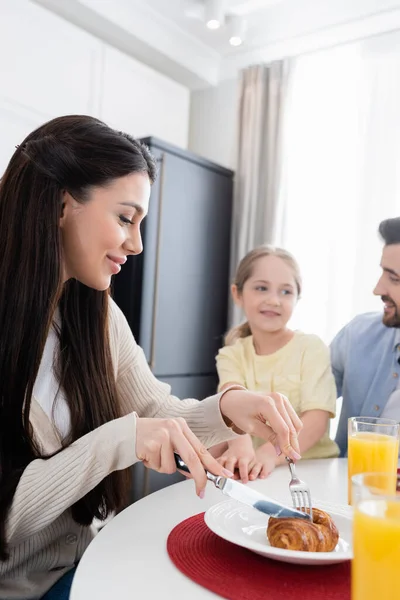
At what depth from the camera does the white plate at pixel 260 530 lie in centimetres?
71

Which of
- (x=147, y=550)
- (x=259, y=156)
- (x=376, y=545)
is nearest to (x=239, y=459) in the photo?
(x=147, y=550)

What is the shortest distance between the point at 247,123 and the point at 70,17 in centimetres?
118

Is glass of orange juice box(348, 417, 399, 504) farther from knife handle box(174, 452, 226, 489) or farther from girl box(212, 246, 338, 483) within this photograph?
girl box(212, 246, 338, 483)

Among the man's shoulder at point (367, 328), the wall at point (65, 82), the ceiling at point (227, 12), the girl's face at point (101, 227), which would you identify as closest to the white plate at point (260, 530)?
the girl's face at point (101, 227)

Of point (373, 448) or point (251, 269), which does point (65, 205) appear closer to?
point (373, 448)

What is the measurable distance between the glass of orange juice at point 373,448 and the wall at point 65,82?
6.98ft

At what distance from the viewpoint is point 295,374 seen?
72.3 inches

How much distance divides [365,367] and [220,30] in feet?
7.81

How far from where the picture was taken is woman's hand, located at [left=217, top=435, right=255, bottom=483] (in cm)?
123

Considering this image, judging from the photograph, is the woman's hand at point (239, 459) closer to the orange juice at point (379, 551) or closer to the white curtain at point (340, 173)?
the orange juice at point (379, 551)

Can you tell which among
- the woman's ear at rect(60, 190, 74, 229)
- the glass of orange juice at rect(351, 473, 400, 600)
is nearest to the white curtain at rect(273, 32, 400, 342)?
the woman's ear at rect(60, 190, 74, 229)

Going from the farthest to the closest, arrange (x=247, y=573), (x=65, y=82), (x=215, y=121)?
(x=215, y=121)
(x=65, y=82)
(x=247, y=573)

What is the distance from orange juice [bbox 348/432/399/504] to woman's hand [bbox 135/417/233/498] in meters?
0.32

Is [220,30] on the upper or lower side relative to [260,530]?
upper
